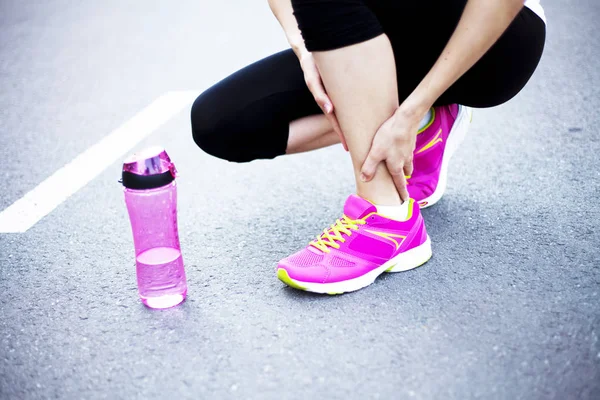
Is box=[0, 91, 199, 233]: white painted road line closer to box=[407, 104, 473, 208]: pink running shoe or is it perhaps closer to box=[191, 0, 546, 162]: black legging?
box=[191, 0, 546, 162]: black legging

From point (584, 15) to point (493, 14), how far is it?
3555 millimetres

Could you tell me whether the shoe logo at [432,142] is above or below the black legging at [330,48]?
below

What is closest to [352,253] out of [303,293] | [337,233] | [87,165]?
[337,233]

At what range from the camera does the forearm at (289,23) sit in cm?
194

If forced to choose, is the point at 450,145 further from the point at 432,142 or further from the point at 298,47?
the point at 298,47

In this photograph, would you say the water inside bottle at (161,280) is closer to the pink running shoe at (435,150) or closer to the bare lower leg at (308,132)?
the bare lower leg at (308,132)

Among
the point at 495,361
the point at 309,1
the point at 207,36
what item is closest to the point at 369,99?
the point at 309,1

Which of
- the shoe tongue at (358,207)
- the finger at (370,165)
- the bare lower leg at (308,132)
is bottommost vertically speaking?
the shoe tongue at (358,207)

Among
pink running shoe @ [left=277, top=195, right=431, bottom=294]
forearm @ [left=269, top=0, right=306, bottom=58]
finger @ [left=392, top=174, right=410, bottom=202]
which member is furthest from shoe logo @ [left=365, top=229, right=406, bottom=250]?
forearm @ [left=269, top=0, right=306, bottom=58]

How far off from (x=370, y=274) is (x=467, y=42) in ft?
2.12

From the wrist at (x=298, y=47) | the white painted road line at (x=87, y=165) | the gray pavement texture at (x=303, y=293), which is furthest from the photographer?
Answer: the white painted road line at (x=87, y=165)

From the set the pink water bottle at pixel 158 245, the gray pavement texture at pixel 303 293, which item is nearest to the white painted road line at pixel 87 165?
the gray pavement texture at pixel 303 293

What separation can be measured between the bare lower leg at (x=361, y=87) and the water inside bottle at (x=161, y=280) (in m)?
0.57

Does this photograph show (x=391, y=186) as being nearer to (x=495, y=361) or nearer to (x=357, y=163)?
(x=357, y=163)
